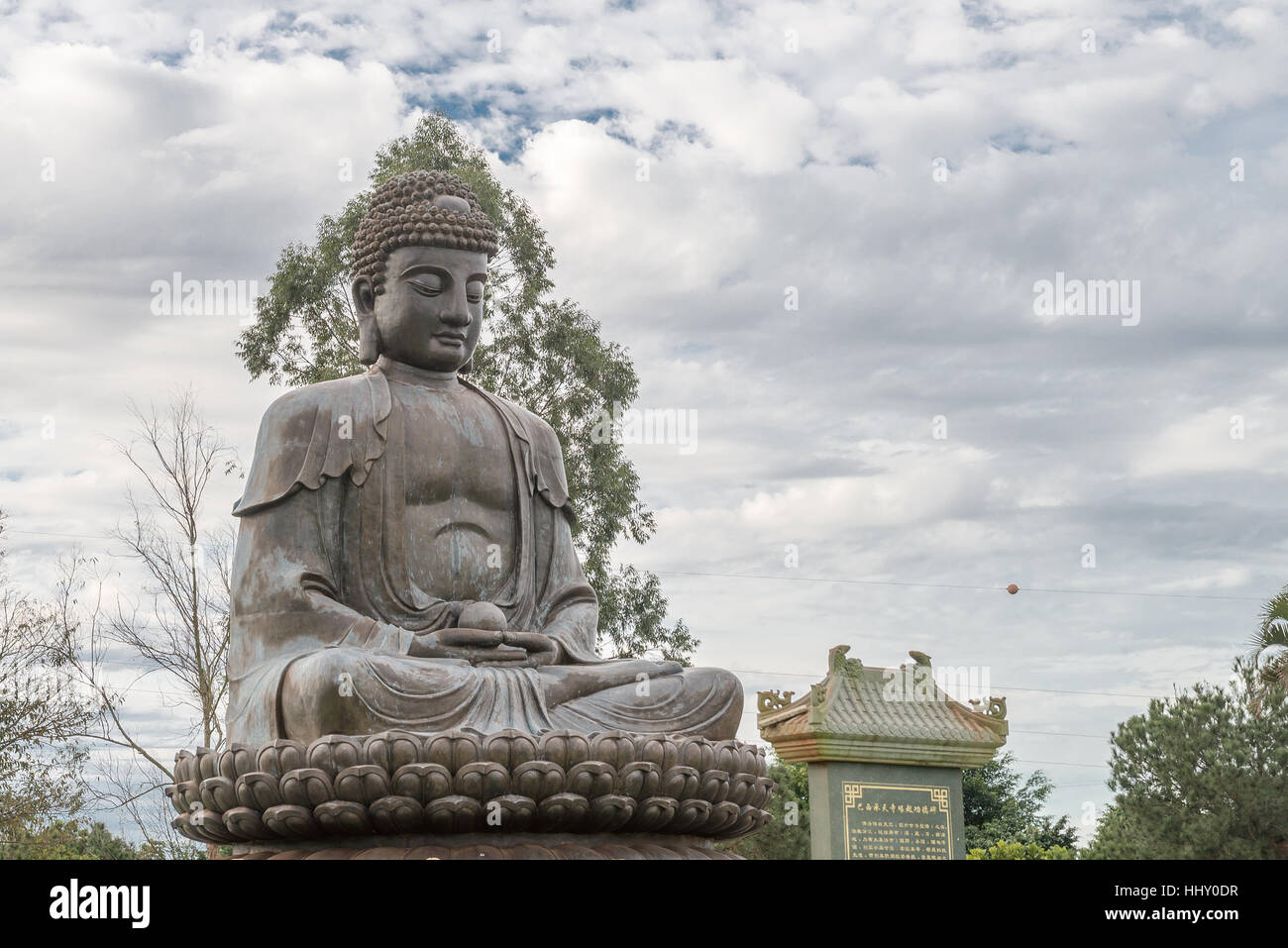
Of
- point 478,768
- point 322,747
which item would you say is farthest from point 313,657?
point 478,768

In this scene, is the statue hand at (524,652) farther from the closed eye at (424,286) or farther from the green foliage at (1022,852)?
the green foliage at (1022,852)

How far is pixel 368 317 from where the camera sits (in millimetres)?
6117

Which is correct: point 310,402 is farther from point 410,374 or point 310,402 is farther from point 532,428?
point 532,428

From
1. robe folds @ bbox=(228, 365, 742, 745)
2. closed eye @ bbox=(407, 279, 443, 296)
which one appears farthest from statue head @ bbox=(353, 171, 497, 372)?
robe folds @ bbox=(228, 365, 742, 745)

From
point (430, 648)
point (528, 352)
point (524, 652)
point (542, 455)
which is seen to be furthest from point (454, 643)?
point (528, 352)

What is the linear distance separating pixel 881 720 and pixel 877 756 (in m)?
0.61

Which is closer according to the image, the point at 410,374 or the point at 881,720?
the point at 410,374

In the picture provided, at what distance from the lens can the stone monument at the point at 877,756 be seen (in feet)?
45.9

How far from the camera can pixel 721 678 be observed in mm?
5293

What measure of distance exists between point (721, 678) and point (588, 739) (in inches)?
35.2

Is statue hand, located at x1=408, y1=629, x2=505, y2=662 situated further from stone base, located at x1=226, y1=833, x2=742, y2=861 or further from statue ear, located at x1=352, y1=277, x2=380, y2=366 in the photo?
statue ear, located at x1=352, y1=277, x2=380, y2=366

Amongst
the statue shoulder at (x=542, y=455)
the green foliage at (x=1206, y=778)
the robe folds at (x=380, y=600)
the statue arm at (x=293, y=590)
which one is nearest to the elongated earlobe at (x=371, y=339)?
the robe folds at (x=380, y=600)

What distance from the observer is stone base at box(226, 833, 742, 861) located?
4.46 meters
